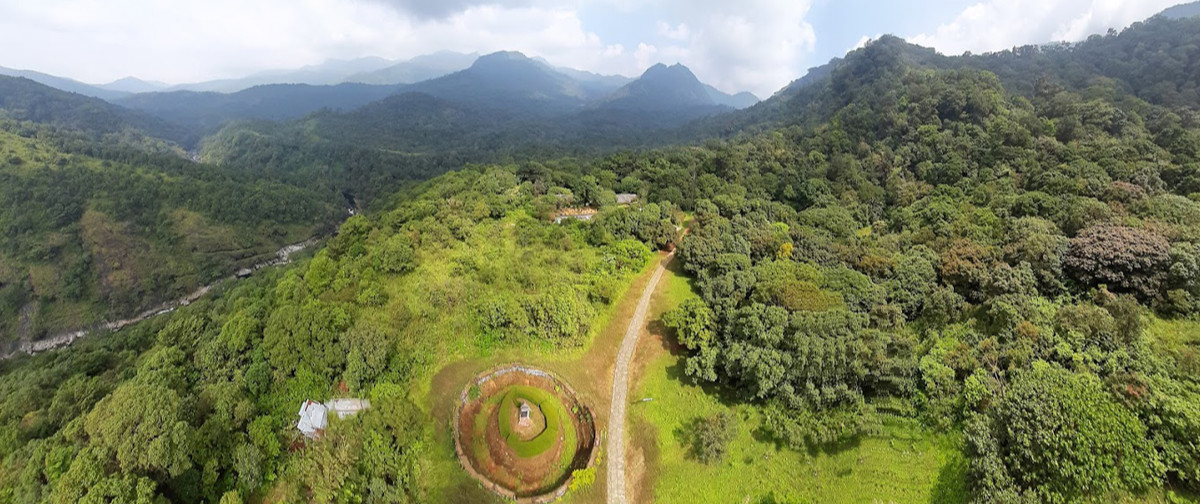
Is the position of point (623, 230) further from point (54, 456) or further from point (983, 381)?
point (54, 456)

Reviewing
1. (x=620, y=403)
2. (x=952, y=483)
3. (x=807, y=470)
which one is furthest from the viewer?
(x=620, y=403)

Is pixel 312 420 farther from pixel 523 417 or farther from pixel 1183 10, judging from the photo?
pixel 1183 10

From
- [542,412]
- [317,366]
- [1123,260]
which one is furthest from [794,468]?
[317,366]

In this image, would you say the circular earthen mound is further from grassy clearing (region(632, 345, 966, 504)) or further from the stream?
the stream

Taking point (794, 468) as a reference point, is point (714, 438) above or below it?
above

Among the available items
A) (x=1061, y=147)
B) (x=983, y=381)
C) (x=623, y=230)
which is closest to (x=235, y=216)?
(x=623, y=230)

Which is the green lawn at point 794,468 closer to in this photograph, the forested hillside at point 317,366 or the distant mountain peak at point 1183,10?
the forested hillside at point 317,366

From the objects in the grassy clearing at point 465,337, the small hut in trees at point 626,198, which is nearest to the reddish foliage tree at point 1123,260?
the grassy clearing at point 465,337

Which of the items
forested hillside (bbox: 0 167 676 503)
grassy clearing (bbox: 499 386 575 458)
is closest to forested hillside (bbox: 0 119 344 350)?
forested hillside (bbox: 0 167 676 503)
